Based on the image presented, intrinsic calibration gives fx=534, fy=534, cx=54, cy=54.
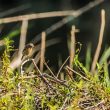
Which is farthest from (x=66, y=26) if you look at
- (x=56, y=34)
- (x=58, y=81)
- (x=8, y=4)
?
(x=58, y=81)

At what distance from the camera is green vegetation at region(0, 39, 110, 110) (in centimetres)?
163

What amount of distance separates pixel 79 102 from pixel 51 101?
0.09m

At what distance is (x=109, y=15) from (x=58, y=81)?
220 inches

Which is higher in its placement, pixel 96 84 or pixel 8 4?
pixel 8 4

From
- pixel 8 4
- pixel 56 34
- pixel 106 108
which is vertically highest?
pixel 8 4

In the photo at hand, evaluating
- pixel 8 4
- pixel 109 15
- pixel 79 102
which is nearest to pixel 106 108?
pixel 79 102

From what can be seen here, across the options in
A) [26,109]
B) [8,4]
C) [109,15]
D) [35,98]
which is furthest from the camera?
[8,4]

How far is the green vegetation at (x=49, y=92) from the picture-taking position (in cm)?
163

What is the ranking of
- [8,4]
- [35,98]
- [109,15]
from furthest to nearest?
[8,4] → [109,15] → [35,98]

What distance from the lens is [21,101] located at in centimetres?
165

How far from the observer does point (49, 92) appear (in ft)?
5.62

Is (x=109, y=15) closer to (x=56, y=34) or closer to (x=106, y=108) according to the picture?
(x=56, y=34)

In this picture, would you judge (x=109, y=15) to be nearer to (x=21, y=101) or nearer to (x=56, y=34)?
(x=56, y=34)

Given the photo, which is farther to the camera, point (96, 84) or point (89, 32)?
point (89, 32)
